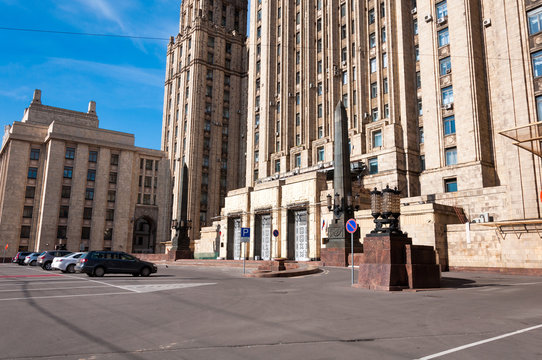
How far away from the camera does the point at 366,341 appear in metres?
6.21

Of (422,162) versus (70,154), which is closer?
(422,162)

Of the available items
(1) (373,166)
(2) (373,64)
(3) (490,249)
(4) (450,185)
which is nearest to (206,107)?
(2) (373,64)

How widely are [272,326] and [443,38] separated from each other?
39.2 meters

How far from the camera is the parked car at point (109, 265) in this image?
843 inches

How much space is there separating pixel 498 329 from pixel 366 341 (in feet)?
8.79

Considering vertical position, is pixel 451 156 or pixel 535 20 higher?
pixel 535 20

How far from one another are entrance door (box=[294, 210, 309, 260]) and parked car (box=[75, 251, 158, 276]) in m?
19.2

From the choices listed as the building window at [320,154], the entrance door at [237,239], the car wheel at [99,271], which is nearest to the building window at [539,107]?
the building window at [320,154]

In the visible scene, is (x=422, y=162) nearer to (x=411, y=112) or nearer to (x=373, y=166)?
(x=373, y=166)

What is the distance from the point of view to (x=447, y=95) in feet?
124

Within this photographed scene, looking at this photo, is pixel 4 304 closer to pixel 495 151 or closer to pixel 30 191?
pixel 495 151

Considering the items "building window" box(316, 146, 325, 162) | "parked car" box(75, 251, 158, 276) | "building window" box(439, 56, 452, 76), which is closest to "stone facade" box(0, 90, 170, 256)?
"building window" box(316, 146, 325, 162)

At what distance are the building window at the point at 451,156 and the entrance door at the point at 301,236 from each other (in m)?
14.3

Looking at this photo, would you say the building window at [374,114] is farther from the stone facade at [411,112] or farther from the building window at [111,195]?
the building window at [111,195]
